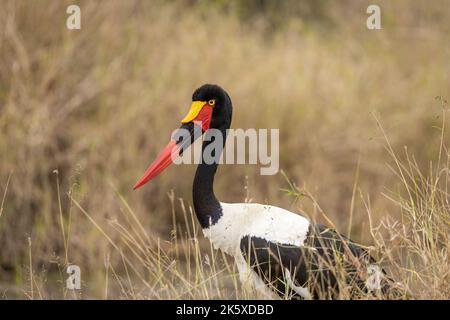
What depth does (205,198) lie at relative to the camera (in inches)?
205

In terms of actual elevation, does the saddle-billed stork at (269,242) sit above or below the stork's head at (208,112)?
below

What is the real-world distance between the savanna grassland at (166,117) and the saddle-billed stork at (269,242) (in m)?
2.36

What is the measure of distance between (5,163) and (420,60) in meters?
5.03

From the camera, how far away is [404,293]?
13.1 ft

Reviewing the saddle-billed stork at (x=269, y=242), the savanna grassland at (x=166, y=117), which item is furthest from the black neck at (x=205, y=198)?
the savanna grassland at (x=166, y=117)

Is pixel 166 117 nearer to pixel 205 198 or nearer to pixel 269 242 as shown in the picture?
pixel 205 198

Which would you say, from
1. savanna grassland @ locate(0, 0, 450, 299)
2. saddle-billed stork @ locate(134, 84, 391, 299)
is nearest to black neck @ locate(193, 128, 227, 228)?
saddle-billed stork @ locate(134, 84, 391, 299)

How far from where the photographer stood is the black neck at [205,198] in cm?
516

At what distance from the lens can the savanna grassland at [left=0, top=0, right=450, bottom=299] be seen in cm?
830

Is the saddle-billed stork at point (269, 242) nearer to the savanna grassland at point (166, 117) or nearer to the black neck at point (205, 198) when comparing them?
the black neck at point (205, 198)
